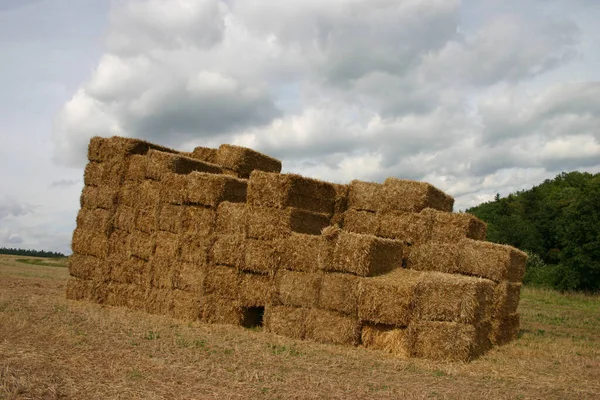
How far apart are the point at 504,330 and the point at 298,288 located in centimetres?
519

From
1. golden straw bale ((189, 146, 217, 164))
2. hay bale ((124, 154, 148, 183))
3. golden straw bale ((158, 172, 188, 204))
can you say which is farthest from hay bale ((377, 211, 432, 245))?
hay bale ((124, 154, 148, 183))

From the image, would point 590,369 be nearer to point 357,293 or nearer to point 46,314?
point 357,293

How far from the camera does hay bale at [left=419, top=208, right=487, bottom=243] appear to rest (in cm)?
1435

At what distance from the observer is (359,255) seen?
11.8 metres

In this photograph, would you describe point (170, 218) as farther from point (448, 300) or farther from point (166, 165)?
point (448, 300)

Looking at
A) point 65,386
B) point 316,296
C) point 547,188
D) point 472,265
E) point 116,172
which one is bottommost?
point 65,386

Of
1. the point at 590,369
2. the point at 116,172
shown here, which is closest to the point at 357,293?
the point at 590,369

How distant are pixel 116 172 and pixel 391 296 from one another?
29.2ft

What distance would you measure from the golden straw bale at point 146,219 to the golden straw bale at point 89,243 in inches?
53.6

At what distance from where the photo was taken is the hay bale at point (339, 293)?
11.7m

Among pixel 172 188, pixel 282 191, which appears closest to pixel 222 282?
pixel 282 191

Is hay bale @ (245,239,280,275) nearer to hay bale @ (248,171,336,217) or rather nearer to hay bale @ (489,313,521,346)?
hay bale @ (248,171,336,217)

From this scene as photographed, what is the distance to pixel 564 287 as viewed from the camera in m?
39.0

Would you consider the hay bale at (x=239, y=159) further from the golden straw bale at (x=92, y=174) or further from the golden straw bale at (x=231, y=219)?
the golden straw bale at (x=92, y=174)
